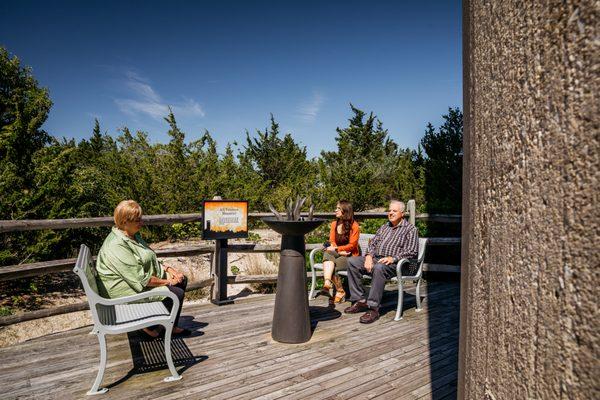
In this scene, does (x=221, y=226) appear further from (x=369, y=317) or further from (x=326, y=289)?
(x=369, y=317)

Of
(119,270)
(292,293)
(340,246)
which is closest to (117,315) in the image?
(119,270)

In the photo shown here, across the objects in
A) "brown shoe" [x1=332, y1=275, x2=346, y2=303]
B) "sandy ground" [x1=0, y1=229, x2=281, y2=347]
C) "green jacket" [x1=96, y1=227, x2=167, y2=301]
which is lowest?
Result: "sandy ground" [x1=0, y1=229, x2=281, y2=347]

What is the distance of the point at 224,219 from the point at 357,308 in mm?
1983

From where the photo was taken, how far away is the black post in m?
4.92

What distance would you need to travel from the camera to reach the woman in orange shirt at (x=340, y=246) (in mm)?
4906

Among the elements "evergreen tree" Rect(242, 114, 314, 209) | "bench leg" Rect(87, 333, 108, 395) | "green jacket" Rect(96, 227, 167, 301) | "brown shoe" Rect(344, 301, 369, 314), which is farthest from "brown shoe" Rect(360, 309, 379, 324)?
"evergreen tree" Rect(242, 114, 314, 209)

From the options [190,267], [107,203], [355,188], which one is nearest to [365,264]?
[190,267]

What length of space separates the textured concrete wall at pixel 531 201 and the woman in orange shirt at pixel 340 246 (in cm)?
418

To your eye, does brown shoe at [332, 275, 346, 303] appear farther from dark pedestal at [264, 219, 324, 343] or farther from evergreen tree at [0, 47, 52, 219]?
evergreen tree at [0, 47, 52, 219]

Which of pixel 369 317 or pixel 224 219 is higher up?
pixel 224 219

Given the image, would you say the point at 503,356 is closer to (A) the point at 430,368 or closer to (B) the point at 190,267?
(A) the point at 430,368

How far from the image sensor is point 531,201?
1.89 ft

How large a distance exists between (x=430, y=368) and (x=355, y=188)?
10.2m

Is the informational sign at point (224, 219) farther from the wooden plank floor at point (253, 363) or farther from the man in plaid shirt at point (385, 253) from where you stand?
the man in plaid shirt at point (385, 253)
